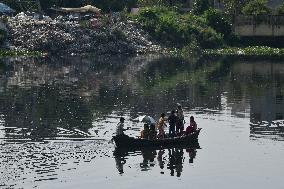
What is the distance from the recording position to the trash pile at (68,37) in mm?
136750

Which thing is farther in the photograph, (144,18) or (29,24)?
(144,18)

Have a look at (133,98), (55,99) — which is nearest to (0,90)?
(55,99)

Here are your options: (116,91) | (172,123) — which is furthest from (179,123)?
(116,91)

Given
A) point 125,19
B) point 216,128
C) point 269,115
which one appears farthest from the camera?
point 125,19

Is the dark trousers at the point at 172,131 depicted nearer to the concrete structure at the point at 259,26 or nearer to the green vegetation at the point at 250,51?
the green vegetation at the point at 250,51

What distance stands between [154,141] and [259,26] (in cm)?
9694

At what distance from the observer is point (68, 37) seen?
138 m

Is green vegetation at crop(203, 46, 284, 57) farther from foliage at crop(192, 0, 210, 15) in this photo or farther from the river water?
the river water

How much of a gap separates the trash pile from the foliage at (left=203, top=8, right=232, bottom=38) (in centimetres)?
1275

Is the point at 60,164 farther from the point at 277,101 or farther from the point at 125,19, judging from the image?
the point at 125,19

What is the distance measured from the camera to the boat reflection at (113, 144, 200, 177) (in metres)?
46.9

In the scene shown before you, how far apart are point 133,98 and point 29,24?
213 feet

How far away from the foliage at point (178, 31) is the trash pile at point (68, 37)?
A: 4.60 meters

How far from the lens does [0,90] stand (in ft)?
274
